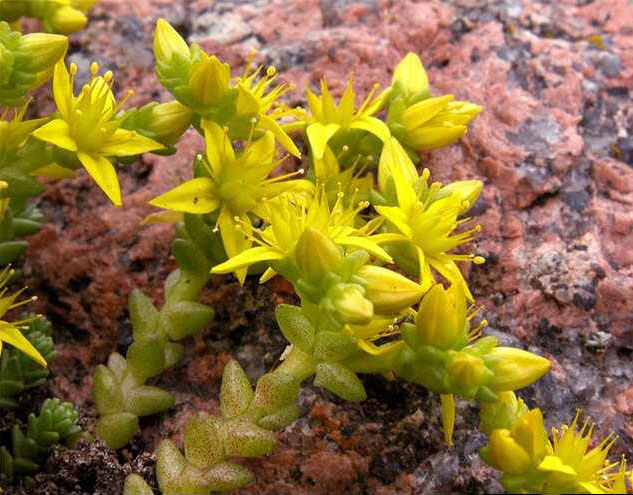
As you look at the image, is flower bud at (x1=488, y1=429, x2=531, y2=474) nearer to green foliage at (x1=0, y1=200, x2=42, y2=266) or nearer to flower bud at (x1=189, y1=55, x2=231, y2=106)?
flower bud at (x1=189, y1=55, x2=231, y2=106)

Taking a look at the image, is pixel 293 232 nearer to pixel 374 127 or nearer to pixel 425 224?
pixel 425 224

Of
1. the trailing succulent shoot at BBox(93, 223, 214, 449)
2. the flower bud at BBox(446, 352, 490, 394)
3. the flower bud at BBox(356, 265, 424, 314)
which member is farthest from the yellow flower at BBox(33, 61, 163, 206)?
the flower bud at BBox(446, 352, 490, 394)

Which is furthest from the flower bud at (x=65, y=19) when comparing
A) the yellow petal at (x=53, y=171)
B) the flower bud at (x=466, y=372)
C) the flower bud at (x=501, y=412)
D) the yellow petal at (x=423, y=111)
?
the flower bud at (x=501, y=412)

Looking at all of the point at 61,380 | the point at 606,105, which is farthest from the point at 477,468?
the point at 606,105

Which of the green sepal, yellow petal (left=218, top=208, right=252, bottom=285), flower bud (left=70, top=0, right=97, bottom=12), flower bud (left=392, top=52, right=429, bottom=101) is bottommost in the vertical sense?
the green sepal

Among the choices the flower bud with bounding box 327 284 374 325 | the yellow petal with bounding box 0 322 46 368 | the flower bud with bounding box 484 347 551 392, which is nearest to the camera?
the flower bud with bounding box 327 284 374 325

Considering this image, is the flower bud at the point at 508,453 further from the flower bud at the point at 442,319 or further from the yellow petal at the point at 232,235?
the yellow petal at the point at 232,235

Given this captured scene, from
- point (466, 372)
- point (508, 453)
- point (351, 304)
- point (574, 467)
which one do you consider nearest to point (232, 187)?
point (351, 304)
